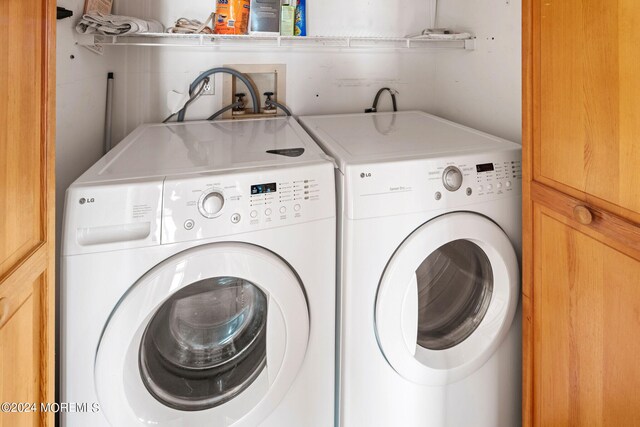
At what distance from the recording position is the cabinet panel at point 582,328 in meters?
0.85

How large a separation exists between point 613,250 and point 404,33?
1.62 m

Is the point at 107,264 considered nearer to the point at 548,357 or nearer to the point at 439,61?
the point at 548,357

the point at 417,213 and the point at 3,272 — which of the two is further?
the point at 417,213

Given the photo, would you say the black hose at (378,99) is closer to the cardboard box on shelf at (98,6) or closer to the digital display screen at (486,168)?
the digital display screen at (486,168)

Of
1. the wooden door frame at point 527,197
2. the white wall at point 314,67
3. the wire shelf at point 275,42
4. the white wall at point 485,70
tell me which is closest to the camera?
the wooden door frame at point 527,197

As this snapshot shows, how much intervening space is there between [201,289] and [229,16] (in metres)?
1.21

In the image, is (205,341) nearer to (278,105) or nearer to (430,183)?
(430,183)

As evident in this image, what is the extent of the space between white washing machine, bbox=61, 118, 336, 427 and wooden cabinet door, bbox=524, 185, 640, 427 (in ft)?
1.84

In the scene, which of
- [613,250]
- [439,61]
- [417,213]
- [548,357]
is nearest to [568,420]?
[548,357]

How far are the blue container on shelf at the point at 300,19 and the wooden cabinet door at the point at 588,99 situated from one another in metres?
1.09

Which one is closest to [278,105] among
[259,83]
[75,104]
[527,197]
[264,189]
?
[259,83]

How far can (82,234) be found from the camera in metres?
0.96

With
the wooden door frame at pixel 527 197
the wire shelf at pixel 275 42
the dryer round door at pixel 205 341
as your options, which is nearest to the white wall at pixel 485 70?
the wire shelf at pixel 275 42

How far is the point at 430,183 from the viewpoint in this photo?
47.3 inches
